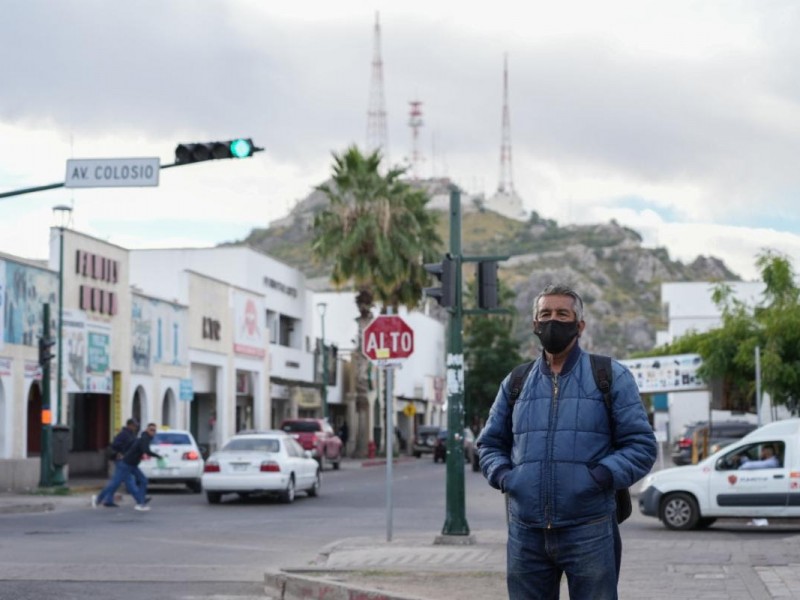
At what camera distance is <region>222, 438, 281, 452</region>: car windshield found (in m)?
29.5

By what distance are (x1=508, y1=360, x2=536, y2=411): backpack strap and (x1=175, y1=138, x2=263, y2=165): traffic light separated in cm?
1569

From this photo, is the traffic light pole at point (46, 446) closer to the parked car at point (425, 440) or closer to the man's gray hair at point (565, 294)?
the man's gray hair at point (565, 294)

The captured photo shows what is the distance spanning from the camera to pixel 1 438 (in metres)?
35.8

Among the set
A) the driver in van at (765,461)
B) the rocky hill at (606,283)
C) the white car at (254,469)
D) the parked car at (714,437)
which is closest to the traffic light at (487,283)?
the driver in van at (765,461)

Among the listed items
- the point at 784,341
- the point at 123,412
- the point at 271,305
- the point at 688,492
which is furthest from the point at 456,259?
the point at 271,305

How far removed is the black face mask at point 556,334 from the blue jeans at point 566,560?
79 cm

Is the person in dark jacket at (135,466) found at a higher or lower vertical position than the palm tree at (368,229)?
lower

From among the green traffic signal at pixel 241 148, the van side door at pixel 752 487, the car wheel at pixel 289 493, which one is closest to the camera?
the van side door at pixel 752 487

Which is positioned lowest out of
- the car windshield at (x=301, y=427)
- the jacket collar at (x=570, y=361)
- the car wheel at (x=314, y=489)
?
the car wheel at (x=314, y=489)

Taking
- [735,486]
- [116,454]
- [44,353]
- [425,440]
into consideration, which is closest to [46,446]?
[44,353]

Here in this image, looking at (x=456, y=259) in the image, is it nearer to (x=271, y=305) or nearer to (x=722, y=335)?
(x=722, y=335)

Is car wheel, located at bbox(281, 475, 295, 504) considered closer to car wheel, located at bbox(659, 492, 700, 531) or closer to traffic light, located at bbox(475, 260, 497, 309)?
car wheel, located at bbox(659, 492, 700, 531)

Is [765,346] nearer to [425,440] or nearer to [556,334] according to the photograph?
[425,440]

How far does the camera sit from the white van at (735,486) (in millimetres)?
21516
